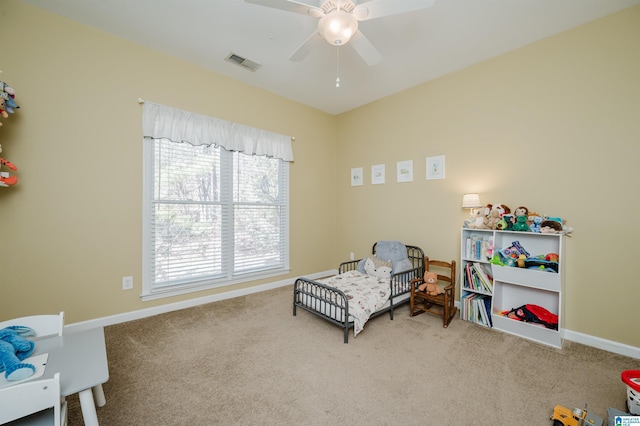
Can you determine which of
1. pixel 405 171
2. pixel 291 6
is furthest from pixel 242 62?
pixel 405 171

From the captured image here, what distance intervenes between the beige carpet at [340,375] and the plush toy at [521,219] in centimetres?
108

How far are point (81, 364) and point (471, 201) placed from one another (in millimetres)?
3479

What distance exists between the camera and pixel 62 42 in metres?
2.45

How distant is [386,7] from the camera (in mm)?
1745

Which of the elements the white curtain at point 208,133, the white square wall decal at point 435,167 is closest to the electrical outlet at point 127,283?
the white curtain at point 208,133

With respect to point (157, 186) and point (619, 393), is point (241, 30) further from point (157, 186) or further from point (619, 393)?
point (619, 393)

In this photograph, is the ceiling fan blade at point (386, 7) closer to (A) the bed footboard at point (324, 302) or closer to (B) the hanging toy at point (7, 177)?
(A) the bed footboard at point (324, 302)

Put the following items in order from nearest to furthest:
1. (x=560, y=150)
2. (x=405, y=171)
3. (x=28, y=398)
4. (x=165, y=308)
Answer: (x=28, y=398), (x=560, y=150), (x=165, y=308), (x=405, y=171)

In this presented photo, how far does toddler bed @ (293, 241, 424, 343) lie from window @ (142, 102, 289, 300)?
1135mm

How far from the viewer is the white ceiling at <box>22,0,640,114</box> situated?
2254 mm

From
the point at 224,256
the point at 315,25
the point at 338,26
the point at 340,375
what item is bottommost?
the point at 340,375

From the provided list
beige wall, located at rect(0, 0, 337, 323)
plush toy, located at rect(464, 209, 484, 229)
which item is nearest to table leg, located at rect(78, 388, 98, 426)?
beige wall, located at rect(0, 0, 337, 323)

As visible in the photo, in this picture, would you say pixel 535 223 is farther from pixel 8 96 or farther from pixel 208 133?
pixel 8 96

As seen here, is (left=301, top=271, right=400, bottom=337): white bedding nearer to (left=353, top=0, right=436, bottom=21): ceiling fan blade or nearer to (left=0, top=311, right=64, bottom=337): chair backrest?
(left=0, top=311, right=64, bottom=337): chair backrest
